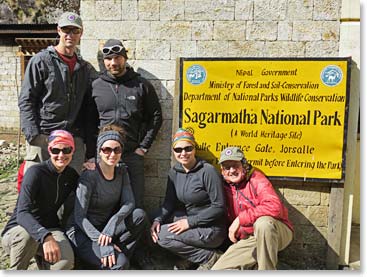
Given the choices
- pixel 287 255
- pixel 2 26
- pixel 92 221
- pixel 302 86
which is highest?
pixel 2 26

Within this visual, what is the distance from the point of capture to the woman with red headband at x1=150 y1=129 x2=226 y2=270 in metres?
4.14

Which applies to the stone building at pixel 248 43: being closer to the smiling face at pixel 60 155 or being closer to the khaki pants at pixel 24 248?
the smiling face at pixel 60 155

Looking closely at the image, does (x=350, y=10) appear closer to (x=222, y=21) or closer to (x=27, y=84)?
(x=222, y=21)

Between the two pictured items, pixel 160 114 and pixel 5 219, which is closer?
pixel 160 114

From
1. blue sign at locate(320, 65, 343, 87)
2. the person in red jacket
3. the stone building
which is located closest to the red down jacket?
the person in red jacket

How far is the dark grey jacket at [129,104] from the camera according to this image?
4500mm

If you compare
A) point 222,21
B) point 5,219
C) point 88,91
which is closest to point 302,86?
point 222,21

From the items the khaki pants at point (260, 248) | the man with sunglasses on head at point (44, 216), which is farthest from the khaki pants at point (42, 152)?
the khaki pants at point (260, 248)

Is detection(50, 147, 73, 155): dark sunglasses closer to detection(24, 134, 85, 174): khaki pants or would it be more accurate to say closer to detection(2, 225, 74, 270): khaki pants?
detection(24, 134, 85, 174): khaki pants

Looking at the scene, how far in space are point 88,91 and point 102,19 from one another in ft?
2.93

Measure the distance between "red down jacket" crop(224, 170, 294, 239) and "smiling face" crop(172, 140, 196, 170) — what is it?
0.44 m

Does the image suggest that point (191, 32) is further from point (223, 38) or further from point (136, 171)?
point (136, 171)

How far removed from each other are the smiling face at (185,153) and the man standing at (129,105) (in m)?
0.55

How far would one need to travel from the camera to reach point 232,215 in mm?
4273
